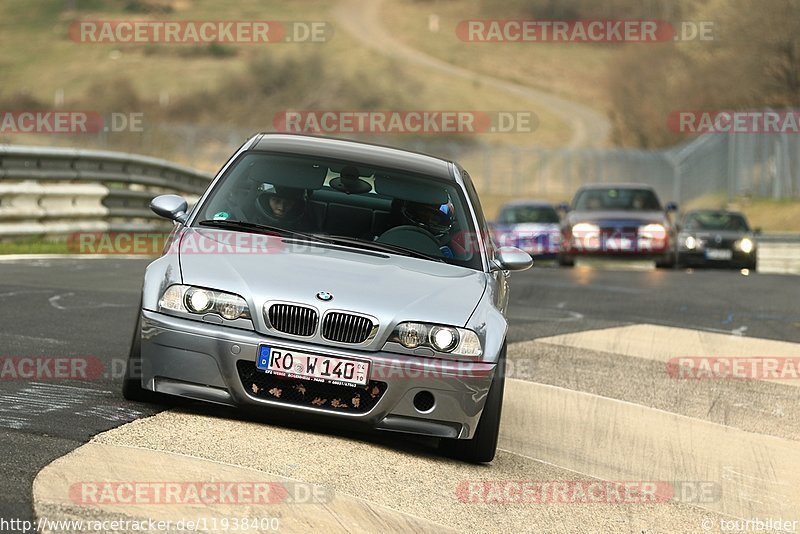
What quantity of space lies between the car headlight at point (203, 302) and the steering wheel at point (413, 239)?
1.30 m

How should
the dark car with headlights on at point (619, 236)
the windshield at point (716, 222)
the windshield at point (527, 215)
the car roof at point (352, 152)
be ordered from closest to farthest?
the car roof at point (352, 152) → the dark car with headlights on at point (619, 236) → the windshield at point (716, 222) → the windshield at point (527, 215)

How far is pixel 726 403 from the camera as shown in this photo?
9711 mm

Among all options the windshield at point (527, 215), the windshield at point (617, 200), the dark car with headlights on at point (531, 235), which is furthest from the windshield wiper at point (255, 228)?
the windshield at point (527, 215)

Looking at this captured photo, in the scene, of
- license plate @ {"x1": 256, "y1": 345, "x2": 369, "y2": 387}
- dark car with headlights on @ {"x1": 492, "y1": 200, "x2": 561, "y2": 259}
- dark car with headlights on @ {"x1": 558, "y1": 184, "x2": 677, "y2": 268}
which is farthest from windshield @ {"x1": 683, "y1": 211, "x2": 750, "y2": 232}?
license plate @ {"x1": 256, "y1": 345, "x2": 369, "y2": 387}

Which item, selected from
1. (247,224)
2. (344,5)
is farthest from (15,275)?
(344,5)

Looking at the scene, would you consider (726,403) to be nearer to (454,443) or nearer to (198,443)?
(454,443)

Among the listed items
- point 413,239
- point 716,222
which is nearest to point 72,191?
point 413,239

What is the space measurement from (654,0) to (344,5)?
89.0ft

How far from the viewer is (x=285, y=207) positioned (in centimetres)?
793

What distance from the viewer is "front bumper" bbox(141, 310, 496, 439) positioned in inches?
262

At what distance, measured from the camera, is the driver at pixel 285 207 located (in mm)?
7840

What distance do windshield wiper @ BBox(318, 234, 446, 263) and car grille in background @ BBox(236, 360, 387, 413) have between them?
111 centimetres

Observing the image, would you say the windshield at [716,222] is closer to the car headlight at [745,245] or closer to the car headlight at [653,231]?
the car headlight at [745,245]

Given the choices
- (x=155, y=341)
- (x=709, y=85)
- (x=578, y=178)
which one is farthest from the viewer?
(x=578, y=178)
